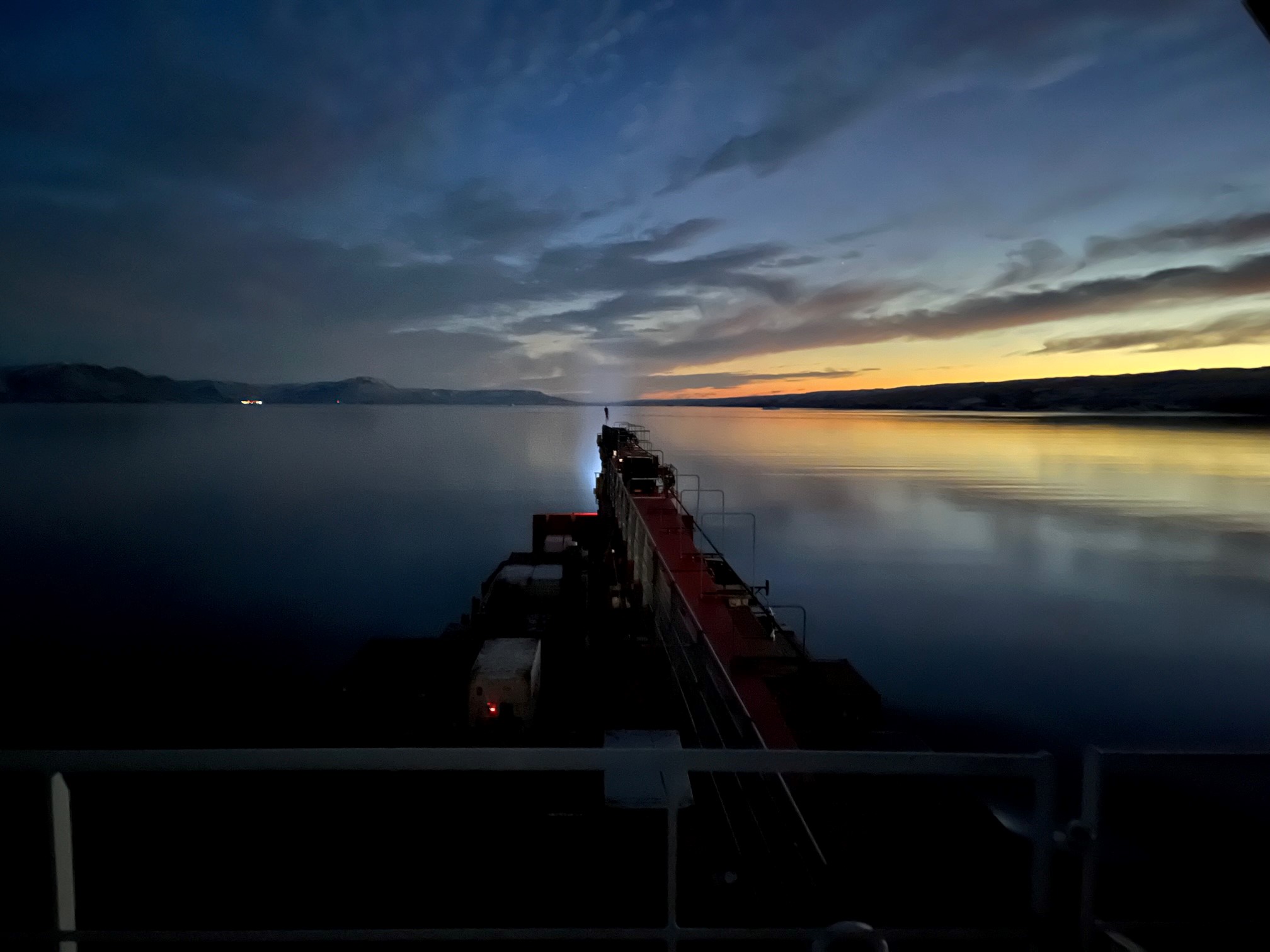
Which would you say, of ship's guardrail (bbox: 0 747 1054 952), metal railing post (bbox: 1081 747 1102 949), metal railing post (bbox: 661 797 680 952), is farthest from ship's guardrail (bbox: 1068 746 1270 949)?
metal railing post (bbox: 661 797 680 952)

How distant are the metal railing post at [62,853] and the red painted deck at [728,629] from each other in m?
7.33

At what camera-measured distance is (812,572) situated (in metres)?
37.6

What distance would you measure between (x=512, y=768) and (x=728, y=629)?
32.9 feet

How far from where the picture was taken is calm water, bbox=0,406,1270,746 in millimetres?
22594

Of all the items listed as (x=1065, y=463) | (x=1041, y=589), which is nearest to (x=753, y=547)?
(x=1041, y=589)

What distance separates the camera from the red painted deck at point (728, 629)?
9.06m

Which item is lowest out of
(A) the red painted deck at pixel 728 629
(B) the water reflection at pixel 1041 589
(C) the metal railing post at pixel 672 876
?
(B) the water reflection at pixel 1041 589

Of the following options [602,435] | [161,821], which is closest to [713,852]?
[161,821]

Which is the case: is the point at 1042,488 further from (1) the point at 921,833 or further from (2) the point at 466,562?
(1) the point at 921,833

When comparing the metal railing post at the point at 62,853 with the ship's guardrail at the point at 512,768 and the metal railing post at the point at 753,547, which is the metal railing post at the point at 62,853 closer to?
the ship's guardrail at the point at 512,768

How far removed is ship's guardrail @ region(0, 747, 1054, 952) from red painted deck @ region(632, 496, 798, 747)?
6450 millimetres

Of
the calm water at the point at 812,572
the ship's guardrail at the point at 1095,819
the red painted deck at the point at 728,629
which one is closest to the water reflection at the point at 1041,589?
the calm water at the point at 812,572

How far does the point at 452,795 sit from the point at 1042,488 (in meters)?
75.6

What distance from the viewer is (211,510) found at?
50.2 m
